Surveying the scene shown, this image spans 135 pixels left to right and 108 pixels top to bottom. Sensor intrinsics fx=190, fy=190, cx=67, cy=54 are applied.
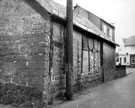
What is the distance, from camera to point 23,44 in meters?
8.39

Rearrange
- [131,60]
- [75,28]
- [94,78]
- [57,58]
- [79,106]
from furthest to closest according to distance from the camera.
→ [131,60], [94,78], [75,28], [57,58], [79,106]

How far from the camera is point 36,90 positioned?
783 cm

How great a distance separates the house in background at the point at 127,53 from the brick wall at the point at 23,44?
39.7 meters

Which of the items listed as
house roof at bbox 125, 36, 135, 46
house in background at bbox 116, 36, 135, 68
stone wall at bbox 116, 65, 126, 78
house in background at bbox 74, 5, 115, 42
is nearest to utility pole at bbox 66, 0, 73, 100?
house in background at bbox 74, 5, 115, 42

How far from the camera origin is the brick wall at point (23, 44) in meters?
7.92

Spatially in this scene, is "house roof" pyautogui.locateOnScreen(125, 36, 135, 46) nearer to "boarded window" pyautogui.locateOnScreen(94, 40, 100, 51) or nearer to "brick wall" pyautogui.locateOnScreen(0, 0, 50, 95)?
"boarded window" pyautogui.locateOnScreen(94, 40, 100, 51)

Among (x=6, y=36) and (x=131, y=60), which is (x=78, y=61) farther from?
(x=131, y=60)

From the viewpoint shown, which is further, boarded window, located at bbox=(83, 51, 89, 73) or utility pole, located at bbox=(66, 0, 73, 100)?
boarded window, located at bbox=(83, 51, 89, 73)

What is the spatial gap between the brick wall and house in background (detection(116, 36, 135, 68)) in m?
39.7

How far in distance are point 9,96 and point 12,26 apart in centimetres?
317

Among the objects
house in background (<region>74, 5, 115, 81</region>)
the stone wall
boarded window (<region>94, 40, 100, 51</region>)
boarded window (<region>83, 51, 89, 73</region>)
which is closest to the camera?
boarded window (<region>83, 51, 89, 73</region>)

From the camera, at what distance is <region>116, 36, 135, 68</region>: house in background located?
148ft

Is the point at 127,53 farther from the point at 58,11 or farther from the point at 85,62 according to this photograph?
the point at 58,11

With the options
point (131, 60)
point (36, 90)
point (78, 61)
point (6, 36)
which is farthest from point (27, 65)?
point (131, 60)
